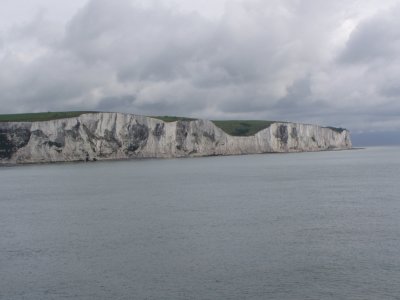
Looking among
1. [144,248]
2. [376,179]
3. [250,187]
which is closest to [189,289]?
[144,248]

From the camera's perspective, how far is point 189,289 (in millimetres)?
16750

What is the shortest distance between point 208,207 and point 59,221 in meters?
8.87

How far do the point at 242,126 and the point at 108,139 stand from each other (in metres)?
43.0

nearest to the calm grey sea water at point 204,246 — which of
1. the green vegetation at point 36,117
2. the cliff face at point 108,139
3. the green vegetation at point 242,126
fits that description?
the cliff face at point 108,139

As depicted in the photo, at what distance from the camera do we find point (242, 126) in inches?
5069

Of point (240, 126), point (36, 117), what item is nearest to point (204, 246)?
point (36, 117)

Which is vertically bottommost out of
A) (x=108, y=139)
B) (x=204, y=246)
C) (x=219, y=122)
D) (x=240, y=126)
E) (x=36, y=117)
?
(x=204, y=246)

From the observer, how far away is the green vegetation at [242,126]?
122838 mm

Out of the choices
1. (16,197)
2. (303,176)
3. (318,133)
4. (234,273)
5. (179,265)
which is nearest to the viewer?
(234,273)

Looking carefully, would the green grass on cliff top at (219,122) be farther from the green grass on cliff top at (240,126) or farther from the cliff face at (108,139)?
the cliff face at (108,139)

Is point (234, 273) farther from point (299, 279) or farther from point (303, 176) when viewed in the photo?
point (303, 176)

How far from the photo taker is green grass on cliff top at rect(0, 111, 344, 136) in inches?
3805

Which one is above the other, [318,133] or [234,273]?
[318,133]

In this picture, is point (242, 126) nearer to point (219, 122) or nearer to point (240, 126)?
point (240, 126)
